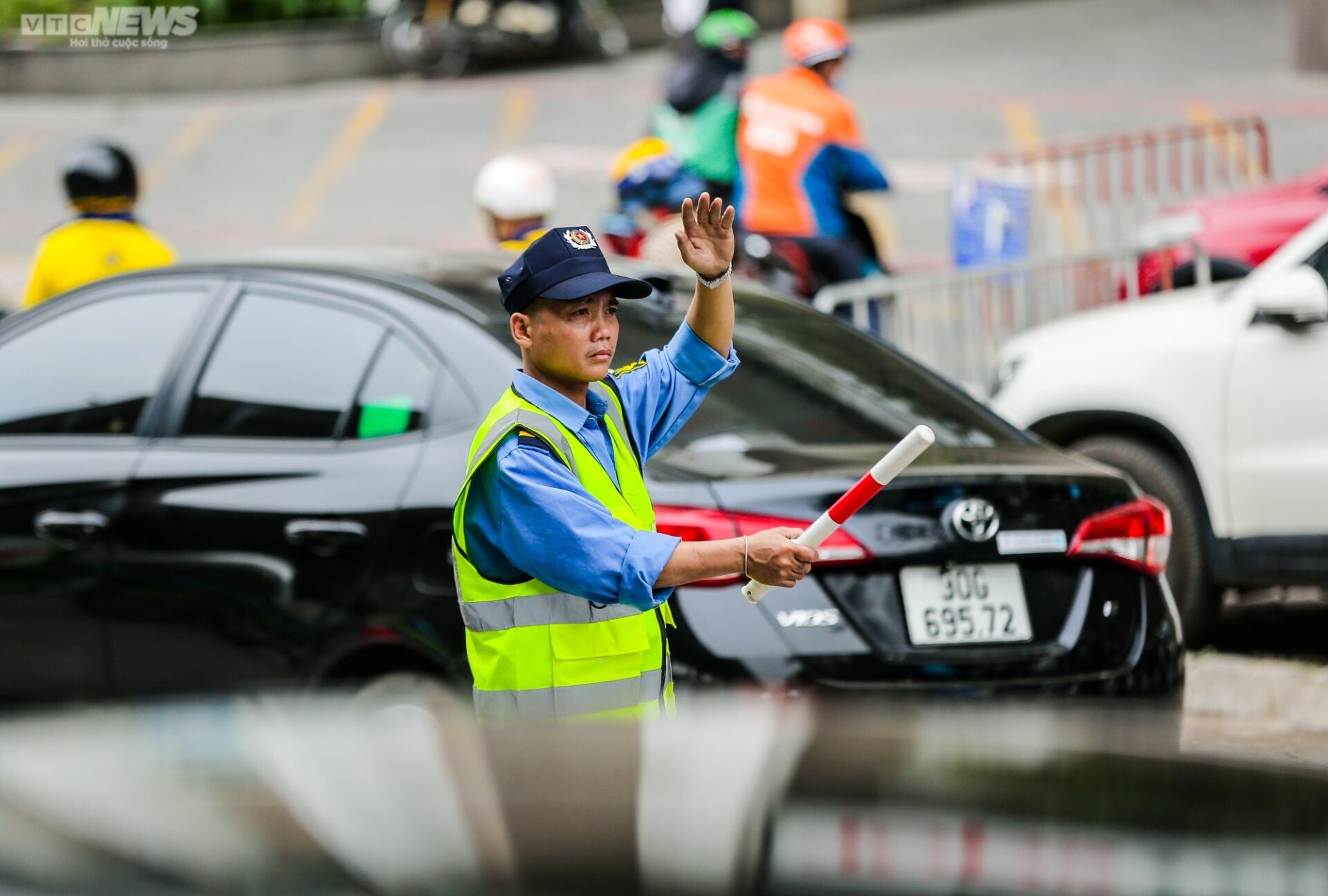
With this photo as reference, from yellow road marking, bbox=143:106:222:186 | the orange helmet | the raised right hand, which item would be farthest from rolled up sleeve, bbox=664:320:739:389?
yellow road marking, bbox=143:106:222:186

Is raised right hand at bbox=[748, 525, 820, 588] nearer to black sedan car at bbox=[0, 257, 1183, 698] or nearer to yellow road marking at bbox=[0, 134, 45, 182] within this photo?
black sedan car at bbox=[0, 257, 1183, 698]

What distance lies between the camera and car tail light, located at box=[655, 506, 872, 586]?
418 cm

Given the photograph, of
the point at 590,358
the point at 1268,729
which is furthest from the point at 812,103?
the point at 590,358

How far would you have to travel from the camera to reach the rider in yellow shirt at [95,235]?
719cm

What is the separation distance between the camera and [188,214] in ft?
57.7

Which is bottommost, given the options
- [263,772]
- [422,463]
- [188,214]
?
[188,214]

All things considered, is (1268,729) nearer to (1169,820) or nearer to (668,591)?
(668,591)

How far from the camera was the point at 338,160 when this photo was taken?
19.4 meters

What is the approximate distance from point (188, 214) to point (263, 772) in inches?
635

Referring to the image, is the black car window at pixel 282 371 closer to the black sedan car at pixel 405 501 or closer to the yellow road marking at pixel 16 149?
the black sedan car at pixel 405 501

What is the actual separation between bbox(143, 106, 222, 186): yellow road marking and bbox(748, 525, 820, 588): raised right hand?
656 inches

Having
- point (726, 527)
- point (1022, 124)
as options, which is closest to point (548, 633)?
point (726, 527)

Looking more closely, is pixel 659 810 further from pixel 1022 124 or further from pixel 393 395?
pixel 1022 124

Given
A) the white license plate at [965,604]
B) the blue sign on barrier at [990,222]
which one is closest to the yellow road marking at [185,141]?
the blue sign on barrier at [990,222]
